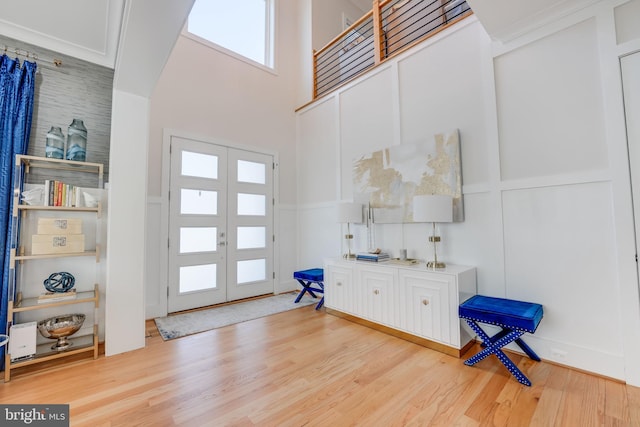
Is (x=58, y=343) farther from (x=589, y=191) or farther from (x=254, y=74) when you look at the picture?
(x=589, y=191)

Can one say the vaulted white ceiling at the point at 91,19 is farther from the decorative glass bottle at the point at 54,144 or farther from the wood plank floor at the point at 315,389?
the wood plank floor at the point at 315,389

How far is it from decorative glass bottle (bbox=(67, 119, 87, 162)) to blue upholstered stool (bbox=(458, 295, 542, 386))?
3.74 meters

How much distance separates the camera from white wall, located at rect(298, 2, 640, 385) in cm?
204

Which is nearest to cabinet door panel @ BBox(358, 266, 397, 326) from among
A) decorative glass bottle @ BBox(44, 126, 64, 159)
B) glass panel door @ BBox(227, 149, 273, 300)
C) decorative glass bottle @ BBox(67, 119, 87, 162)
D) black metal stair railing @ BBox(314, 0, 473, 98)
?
glass panel door @ BBox(227, 149, 273, 300)

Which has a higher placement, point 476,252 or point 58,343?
point 476,252

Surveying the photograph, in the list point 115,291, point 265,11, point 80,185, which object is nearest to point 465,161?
point 115,291

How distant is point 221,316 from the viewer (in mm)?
3529

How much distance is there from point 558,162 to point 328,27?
500 cm

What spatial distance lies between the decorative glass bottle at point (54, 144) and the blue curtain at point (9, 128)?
19cm

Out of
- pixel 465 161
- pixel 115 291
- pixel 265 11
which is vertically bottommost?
pixel 115 291

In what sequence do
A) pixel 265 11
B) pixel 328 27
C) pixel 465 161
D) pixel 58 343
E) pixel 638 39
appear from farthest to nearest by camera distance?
pixel 328 27, pixel 265 11, pixel 465 161, pixel 58 343, pixel 638 39

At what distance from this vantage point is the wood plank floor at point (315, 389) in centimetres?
166

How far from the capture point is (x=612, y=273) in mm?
2041

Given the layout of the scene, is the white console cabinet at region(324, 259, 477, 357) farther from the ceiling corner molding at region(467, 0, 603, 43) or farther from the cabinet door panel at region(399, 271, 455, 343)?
the ceiling corner molding at region(467, 0, 603, 43)
